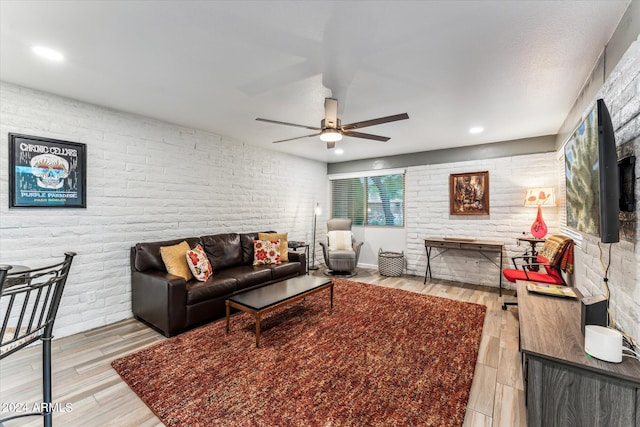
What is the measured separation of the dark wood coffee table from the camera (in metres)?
2.51

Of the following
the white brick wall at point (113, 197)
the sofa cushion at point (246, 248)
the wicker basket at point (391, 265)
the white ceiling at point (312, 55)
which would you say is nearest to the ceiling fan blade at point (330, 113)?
the white ceiling at point (312, 55)

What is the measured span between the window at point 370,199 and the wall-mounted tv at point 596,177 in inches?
130

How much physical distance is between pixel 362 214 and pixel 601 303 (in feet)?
15.0

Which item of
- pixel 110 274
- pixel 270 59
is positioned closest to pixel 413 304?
pixel 270 59

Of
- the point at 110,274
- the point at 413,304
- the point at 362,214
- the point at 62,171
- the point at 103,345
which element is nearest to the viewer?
the point at 103,345

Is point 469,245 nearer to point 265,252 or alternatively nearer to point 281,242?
point 281,242

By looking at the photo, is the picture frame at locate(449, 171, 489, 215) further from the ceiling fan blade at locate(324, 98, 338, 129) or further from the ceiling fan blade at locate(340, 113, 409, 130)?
the ceiling fan blade at locate(324, 98, 338, 129)

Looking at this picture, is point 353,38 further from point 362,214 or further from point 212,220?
point 362,214

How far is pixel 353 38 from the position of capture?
5.95 ft

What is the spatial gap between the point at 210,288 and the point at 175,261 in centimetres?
51

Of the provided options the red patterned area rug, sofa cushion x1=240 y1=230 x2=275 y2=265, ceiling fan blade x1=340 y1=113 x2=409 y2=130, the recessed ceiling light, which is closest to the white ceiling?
the recessed ceiling light

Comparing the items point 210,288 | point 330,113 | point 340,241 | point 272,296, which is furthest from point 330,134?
point 340,241

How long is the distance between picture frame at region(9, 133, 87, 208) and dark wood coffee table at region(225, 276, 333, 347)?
191 cm

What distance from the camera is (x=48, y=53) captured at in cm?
201
